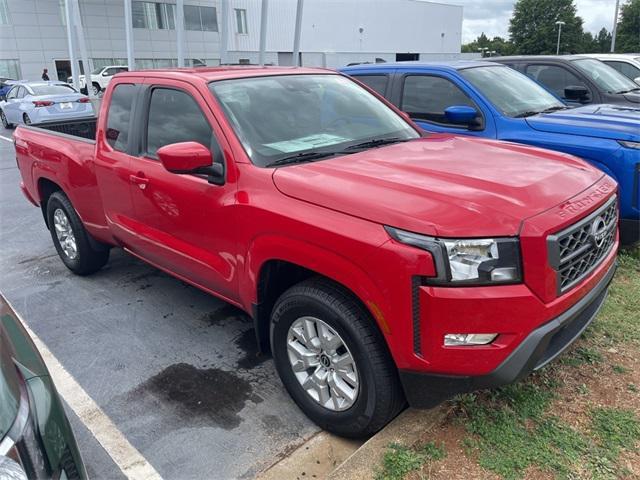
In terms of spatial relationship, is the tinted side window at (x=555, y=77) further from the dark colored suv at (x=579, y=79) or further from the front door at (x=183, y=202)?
the front door at (x=183, y=202)

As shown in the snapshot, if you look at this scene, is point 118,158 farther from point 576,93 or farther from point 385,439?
point 576,93

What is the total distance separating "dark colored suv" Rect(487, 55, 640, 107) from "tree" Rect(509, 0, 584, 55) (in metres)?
77.0

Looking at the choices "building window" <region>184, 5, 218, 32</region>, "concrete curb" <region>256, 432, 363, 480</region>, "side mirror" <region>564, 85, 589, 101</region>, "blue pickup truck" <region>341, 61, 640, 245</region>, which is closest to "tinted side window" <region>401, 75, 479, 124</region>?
"blue pickup truck" <region>341, 61, 640, 245</region>

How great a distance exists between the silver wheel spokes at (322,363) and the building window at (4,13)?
4617 centimetres

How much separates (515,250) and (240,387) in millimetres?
1957

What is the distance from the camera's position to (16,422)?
1.53 m

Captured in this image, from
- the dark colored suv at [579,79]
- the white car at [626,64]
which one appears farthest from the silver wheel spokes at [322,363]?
the white car at [626,64]

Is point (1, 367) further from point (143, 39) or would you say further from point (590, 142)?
point (143, 39)

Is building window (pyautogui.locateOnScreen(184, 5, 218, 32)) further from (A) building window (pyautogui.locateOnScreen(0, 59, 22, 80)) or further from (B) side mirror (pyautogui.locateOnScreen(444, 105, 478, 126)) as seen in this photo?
(B) side mirror (pyautogui.locateOnScreen(444, 105, 478, 126))

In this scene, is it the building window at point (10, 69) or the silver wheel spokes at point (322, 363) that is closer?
the silver wheel spokes at point (322, 363)

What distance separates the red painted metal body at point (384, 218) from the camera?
2.25 m

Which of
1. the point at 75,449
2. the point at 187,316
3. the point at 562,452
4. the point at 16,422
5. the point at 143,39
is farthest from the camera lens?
the point at 143,39

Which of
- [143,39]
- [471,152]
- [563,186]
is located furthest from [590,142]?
[143,39]

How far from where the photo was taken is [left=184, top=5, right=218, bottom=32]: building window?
153ft
